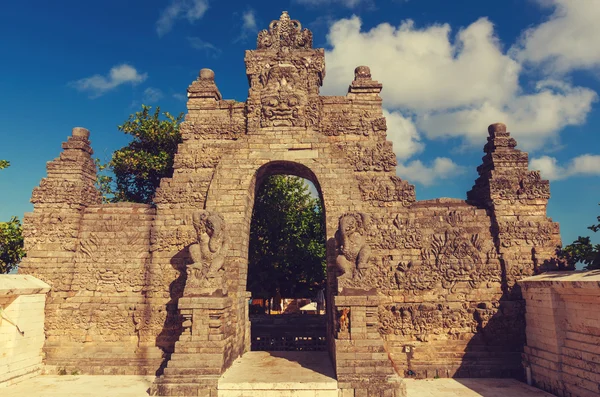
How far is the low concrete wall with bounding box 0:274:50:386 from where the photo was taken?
8.90 meters

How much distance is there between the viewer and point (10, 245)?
41.5ft

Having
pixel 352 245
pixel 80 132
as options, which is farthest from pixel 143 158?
pixel 352 245

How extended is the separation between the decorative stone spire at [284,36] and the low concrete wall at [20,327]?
9381mm

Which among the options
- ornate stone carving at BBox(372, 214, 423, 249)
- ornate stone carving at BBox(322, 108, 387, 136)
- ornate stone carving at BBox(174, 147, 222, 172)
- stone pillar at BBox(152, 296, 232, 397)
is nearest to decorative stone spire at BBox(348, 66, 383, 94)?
ornate stone carving at BBox(322, 108, 387, 136)

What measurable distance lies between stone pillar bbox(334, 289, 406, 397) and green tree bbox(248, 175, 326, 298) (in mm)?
10148

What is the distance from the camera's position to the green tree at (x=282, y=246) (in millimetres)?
18609

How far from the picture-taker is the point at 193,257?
921 cm

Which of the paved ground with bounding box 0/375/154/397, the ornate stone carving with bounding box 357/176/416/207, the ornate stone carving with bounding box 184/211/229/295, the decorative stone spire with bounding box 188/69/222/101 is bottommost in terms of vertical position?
the paved ground with bounding box 0/375/154/397

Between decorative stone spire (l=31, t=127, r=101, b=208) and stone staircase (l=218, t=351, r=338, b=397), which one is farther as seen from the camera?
decorative stone spire (l=31, t=127, r=101, b=208)

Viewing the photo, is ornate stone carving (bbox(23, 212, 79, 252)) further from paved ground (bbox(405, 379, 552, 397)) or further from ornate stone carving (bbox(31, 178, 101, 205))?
paved ground (bbox(405, 379, 552, 397))

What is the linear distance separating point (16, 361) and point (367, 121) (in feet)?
36.6

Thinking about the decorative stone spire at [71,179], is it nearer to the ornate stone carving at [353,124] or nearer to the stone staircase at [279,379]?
the stone staircase at [279,379]

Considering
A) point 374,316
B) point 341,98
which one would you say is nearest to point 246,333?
point 374,316

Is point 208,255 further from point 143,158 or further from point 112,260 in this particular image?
point 143,158
